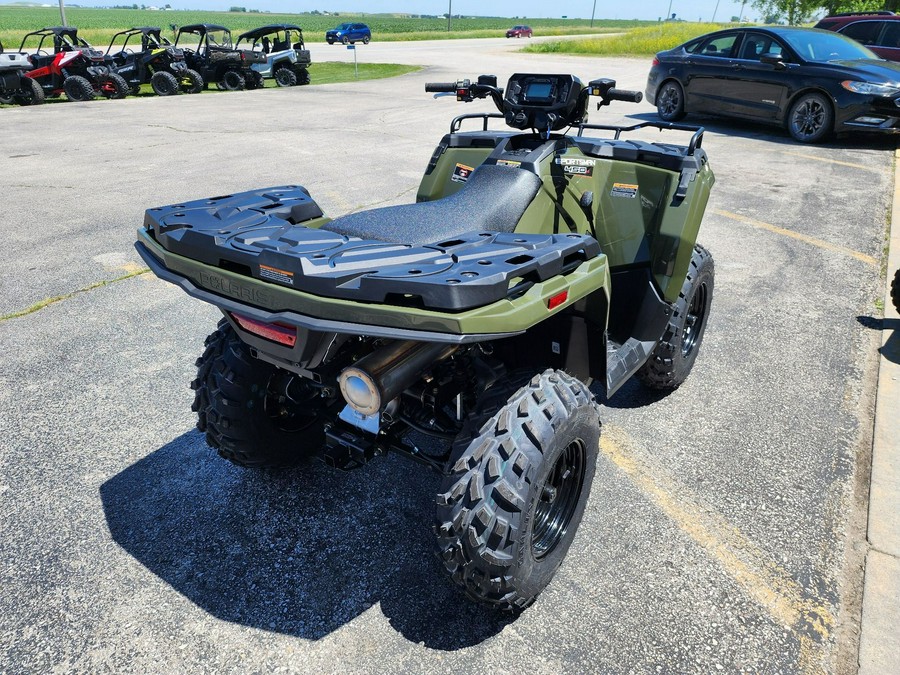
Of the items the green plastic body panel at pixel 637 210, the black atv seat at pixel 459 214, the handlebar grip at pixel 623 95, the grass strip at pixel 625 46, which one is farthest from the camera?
the grass strip at pixel 625 46

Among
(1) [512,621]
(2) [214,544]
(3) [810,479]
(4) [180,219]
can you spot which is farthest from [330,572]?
(3) [810,479]

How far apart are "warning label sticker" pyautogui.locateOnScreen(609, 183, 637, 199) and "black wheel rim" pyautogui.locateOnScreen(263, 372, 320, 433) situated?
1740 mm

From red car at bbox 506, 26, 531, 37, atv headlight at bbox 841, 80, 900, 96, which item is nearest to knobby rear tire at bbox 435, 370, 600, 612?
atv headlight at bbox 841, 80, 900, 96

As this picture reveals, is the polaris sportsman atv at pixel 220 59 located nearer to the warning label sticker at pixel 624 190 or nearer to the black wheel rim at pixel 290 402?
the warning label sticker at pixel 624 190

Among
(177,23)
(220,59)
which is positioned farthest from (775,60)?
(177,23)

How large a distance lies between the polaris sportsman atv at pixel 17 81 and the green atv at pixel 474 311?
15231mm

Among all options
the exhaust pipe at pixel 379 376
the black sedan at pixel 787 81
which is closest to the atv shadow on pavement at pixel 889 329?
the exhaust pipe at pixel 379 376

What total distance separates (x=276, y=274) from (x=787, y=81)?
11.2m

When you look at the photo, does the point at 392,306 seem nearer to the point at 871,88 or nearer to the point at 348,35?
the point at 871,88

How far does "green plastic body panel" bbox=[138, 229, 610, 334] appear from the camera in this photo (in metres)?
1.70

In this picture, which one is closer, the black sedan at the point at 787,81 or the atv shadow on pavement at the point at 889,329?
the atv shadow on pavement at the point at 889,329

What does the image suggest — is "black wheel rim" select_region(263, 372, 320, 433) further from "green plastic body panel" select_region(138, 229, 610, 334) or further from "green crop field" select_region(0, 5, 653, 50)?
"green crop field" select_region(0, 5, 653, 50)

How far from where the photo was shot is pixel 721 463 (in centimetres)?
321

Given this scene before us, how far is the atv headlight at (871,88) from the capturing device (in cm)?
965
